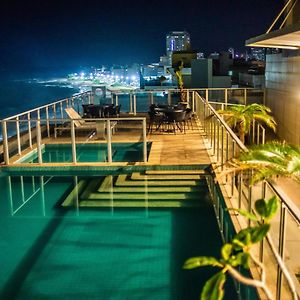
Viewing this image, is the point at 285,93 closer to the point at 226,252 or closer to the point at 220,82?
the point at 226,252

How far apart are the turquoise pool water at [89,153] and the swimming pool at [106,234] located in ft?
3.80

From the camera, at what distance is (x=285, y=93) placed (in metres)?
10.5

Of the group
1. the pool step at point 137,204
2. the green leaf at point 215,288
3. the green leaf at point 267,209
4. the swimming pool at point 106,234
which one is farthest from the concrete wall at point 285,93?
the green leaf at point 215,288

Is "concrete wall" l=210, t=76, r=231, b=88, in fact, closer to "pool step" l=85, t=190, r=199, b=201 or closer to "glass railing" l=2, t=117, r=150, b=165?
"glass railing" l=2, t=117, r=150, b=165

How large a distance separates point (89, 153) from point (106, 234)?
13.9ft

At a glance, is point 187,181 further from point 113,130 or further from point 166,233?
point 113,130

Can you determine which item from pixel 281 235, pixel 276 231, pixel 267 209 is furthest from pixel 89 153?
pixel 267 209

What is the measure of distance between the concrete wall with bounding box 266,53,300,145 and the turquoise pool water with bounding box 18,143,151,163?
126 inches

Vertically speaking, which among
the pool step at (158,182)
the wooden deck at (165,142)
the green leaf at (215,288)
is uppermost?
the green leaf at (215,288)

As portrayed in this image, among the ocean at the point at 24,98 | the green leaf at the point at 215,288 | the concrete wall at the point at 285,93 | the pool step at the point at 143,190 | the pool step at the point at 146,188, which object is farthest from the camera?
the ocean at the point at 24,98

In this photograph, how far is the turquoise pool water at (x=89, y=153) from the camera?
8938mm

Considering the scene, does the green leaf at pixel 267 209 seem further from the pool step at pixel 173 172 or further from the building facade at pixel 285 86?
the building facade at pixel 285 86

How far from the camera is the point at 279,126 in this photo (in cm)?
1109

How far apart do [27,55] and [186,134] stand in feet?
599
